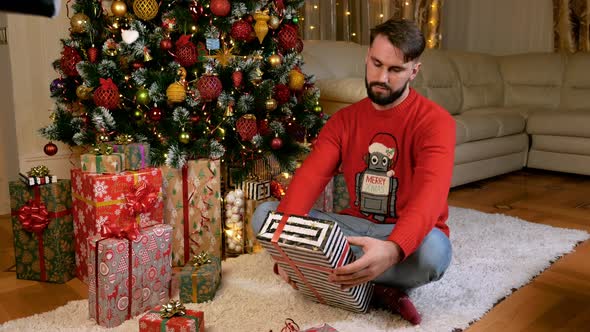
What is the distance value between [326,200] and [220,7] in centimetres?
98

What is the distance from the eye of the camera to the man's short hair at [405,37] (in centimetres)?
168

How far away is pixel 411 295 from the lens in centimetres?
195

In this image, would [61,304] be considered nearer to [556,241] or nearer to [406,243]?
[406,243]

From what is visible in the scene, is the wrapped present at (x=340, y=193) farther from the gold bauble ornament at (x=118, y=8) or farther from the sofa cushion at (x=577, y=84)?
the sofa cushion at (x=577, y=84)

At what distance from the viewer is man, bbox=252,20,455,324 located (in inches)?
64.1

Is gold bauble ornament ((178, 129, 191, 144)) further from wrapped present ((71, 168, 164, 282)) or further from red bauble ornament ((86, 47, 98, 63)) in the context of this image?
red bauble ornament ((86, 47, 98, 63))

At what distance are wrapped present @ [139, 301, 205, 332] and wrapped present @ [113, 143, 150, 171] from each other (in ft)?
2.11

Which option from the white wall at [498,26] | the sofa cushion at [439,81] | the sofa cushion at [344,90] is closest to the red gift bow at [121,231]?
the sofa cushion at [344,90]

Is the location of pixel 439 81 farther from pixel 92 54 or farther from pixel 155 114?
pixel 92 54

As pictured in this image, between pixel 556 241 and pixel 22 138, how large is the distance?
2570mm

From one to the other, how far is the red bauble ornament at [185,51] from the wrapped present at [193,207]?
0.42 m

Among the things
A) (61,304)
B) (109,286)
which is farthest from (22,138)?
(109,286)

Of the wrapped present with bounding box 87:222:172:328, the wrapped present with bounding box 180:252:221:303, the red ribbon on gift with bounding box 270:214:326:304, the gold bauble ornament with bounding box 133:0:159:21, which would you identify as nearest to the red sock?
the red ribbon on gift with bounding box 270:214:326:304

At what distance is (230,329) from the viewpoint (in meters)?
1.69
